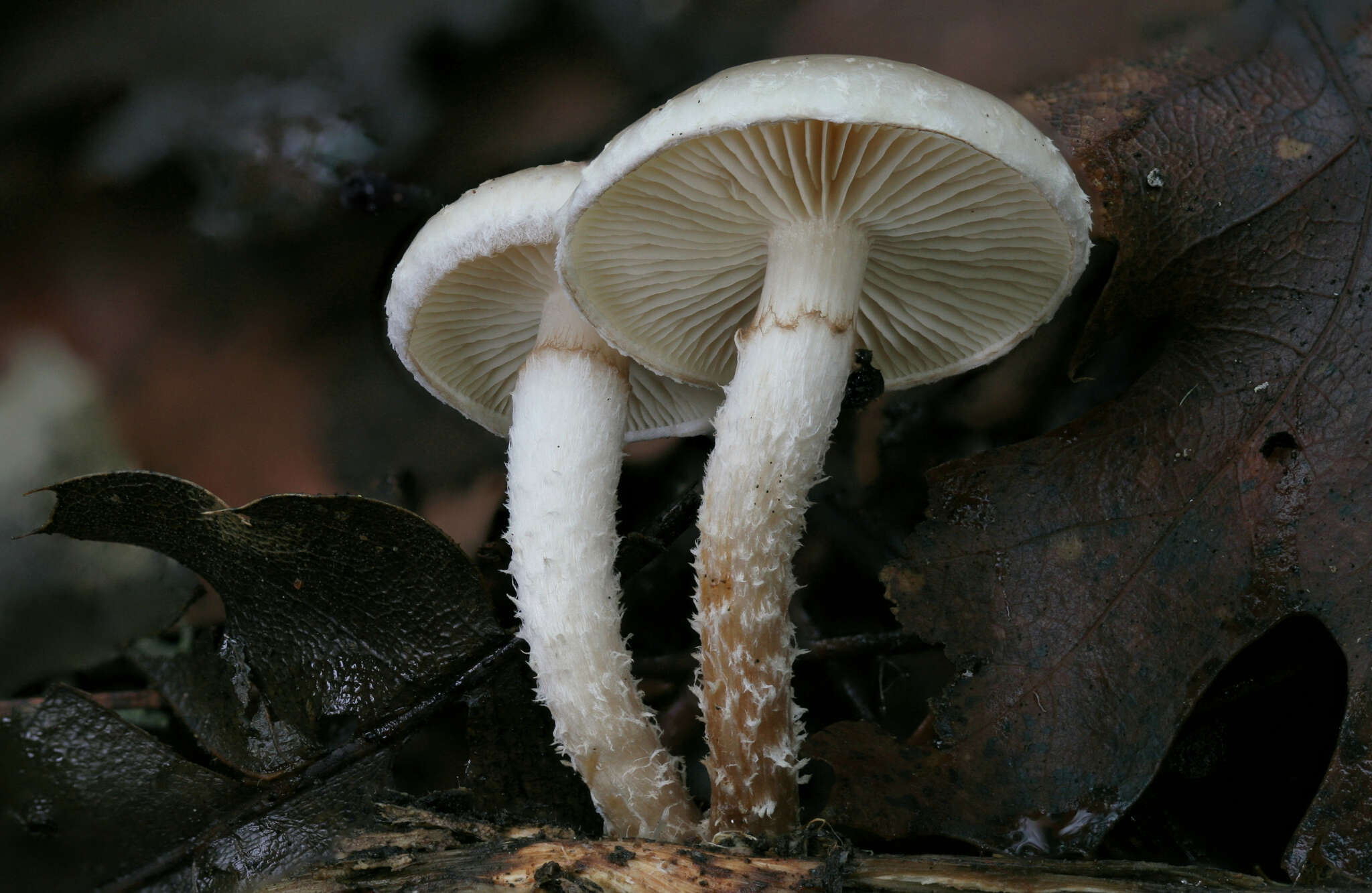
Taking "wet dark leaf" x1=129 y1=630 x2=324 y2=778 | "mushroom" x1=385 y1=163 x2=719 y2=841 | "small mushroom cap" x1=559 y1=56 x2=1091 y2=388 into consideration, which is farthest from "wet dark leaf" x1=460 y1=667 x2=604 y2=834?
"small mushroom cap" x1=559 y1=56 x2=1091 y2=388

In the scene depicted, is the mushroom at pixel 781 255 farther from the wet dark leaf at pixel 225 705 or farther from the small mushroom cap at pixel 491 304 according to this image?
the wet dark leaf at pixel 225 705

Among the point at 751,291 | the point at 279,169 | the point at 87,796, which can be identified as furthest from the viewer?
the point at 279,169

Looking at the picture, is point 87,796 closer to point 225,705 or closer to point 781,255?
point 225,705

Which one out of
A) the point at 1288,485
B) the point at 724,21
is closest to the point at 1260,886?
the point at 1288,485

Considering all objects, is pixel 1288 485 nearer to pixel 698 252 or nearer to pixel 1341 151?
pixel 1341 151

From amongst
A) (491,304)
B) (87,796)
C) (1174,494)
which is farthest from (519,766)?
(1174,494)

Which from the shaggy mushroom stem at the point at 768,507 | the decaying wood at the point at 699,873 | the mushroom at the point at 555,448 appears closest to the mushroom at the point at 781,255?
the shaggy mushroom stem at the point at 768,507
